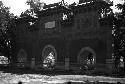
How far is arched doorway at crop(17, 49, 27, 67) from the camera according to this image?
34.2m

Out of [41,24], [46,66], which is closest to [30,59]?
[46,66]

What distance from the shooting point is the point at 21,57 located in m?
36.1

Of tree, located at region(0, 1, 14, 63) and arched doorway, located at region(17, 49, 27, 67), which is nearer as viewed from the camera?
arched doorway, located at region(17, 49, 27, 67)

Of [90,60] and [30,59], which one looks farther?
[90,60]

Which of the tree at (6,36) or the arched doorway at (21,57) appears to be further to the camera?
the tree at (6,36)

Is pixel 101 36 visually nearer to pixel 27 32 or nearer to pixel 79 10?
pixel 79 10

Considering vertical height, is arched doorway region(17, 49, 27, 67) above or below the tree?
below

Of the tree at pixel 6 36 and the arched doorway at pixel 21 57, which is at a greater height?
the tree at pixel 6 36

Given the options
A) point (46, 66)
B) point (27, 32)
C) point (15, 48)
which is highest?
point (27, 32)

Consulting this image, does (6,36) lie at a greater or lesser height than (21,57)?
greater

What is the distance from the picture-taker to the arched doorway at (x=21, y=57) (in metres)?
34.2

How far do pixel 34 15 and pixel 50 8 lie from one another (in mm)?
4457

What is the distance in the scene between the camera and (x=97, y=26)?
83.5 ft

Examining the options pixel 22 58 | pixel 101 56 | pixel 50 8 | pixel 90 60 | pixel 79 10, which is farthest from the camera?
pixel 90 60
